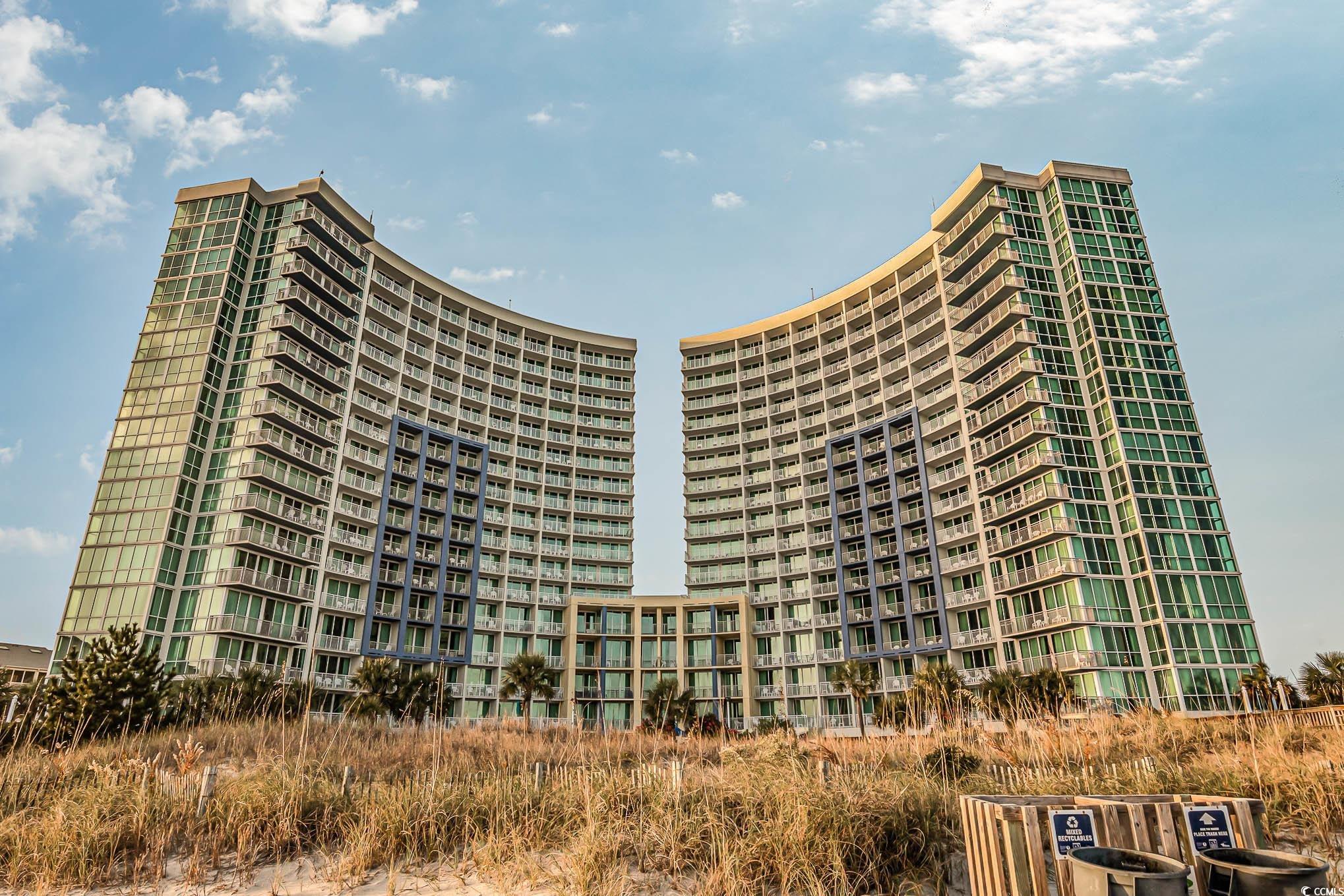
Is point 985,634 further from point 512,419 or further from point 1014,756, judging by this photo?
point 512,419

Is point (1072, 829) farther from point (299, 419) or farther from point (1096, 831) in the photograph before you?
point (299, 419)

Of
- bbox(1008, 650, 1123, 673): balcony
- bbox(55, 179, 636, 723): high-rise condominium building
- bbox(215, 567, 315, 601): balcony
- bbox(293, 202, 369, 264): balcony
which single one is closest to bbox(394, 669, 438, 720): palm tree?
bbox(55, 179, 636, 723): high-rise condominium building

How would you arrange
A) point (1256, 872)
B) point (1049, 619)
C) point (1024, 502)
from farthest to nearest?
point (1024, 502), point (1049, 619), point (1256, 872)

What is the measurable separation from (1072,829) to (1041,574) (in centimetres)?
4338

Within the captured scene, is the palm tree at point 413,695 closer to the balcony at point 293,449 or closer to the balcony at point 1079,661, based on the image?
the balcony at point 293,449

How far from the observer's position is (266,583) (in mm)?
46594

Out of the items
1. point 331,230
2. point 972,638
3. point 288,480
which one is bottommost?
point 972,638

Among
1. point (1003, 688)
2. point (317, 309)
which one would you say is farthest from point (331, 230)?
point (1003, 688)

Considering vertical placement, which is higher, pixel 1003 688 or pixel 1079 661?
pixel 1079 661

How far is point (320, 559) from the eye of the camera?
51312 millimetres

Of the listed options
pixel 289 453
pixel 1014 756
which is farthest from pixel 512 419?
pixel 1014 756

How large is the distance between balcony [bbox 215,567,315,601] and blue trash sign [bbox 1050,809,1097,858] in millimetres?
47539

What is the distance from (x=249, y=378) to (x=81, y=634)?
1784 cm

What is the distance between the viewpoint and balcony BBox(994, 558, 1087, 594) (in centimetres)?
4384
